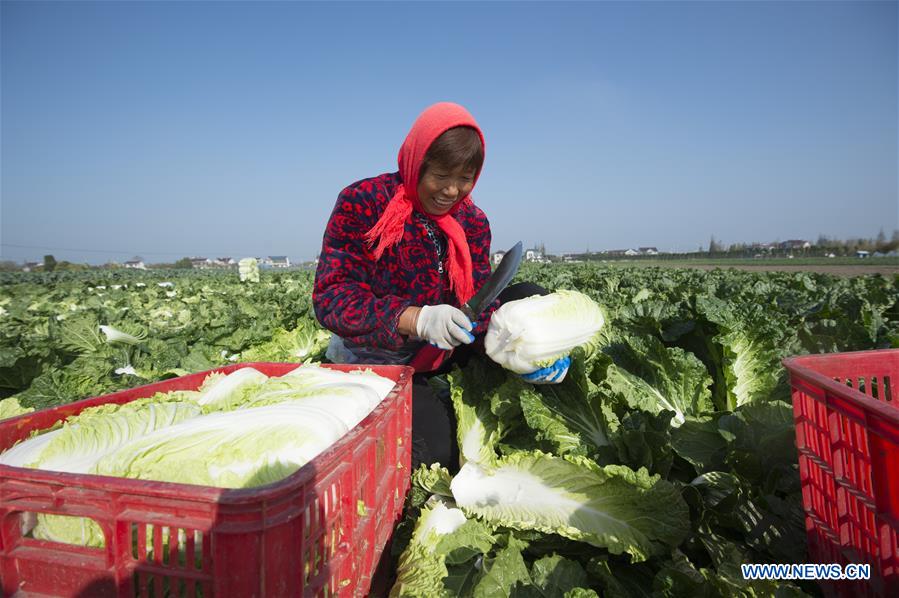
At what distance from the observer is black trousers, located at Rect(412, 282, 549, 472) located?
8.59ft

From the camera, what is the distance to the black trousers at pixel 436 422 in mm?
2617

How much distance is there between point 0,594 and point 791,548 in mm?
A: 2256

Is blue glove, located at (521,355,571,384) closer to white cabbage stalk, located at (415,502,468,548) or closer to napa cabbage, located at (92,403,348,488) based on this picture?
white cabbage stalk, located at (415,502,468,548)

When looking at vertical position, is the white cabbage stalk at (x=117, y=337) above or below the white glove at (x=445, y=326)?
below

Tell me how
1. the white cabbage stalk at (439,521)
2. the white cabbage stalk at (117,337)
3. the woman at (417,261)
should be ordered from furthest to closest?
1. the white cabbage stalk at (117,337)
2. the woman at (417,261)
3. the white cabbage stalk at (439,521)

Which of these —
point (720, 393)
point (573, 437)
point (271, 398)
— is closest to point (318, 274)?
point (271, 398)

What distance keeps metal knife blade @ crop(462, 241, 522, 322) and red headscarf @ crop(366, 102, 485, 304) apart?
627 millimetres

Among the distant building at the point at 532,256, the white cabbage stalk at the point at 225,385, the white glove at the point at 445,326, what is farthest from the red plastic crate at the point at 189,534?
the distant building at the point at 532,256

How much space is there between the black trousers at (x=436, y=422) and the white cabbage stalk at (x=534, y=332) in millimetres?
569

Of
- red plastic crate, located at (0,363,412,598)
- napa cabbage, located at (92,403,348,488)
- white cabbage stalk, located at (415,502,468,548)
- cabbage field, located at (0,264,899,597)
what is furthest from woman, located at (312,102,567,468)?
red plastic crate, located at (0,363,412,598)

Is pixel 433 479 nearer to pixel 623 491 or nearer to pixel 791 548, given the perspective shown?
pixel 623 491

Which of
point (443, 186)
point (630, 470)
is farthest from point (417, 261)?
point (630, 470)

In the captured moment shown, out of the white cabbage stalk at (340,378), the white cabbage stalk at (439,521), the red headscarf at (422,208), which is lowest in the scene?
the white cabbage stalk at (439,521)

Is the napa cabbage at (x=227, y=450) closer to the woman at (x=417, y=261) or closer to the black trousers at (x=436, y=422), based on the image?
the woman at (x=417, y=261)
